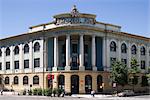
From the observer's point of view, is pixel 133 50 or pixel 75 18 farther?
pixel 133 50

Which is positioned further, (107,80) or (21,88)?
(21,88)

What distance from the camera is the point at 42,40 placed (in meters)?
64.1

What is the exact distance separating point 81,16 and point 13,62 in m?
20.9

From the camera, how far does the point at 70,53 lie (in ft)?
201

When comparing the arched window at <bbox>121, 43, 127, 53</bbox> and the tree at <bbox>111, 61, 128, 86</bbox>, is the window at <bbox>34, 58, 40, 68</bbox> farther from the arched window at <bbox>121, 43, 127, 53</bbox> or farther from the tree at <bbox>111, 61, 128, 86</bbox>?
the arched window at <bbox>121, 43, 127, 53</bbox>

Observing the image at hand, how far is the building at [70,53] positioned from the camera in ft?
196

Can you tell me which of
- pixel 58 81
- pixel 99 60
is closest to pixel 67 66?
pixel 58 81

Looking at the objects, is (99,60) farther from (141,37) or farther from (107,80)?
(141,37)

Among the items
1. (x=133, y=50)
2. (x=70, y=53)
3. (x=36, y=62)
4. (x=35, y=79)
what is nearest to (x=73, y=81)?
(x=70, y=53)

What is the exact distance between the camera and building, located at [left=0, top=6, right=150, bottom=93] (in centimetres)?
5978

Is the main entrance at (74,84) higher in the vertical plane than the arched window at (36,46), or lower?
lower

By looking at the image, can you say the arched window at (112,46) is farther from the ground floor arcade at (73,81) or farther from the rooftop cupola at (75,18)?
the rooftop cupola at (75,18)

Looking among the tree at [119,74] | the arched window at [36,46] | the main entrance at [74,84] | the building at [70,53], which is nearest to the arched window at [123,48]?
the building at [70,53]

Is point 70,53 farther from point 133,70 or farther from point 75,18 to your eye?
point 133,70
